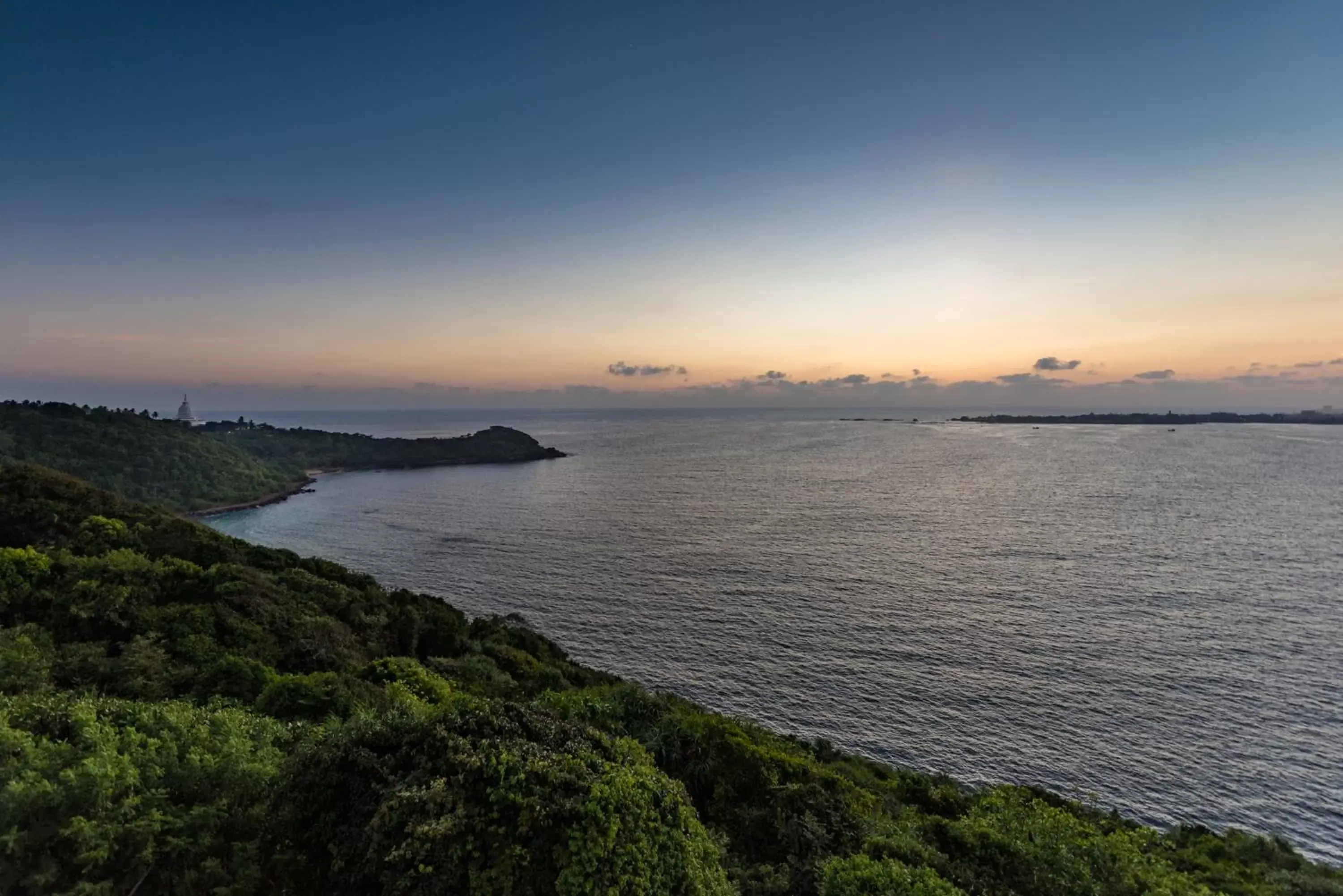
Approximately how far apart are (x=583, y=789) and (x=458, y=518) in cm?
7474

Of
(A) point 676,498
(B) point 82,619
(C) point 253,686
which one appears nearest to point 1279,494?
(A) point 676,498

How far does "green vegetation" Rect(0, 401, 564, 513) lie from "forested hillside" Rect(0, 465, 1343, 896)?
6889 cm

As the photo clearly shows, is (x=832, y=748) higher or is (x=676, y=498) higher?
(x=676, y=498)

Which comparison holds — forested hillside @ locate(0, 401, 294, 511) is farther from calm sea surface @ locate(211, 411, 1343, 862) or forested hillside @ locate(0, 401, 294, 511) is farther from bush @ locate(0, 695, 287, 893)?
bush @ locate(0, 695, 287, 893)

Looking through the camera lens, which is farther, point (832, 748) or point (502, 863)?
point (832, 748)

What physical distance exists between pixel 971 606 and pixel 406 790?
148 feet

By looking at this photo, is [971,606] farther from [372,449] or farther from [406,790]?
[372,449]

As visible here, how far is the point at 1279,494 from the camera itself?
80438 mm

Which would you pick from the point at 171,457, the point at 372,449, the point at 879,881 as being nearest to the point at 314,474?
the point at 372,449

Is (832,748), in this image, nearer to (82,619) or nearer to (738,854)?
(738,854)

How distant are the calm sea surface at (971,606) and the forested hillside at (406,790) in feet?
18.0

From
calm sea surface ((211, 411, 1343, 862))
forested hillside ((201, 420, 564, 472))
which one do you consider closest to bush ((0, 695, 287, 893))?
calm sea surface ((211, 411, 1343, 862))

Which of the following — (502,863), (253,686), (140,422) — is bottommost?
(253,686)

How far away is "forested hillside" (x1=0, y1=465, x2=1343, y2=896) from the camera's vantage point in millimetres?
9180
